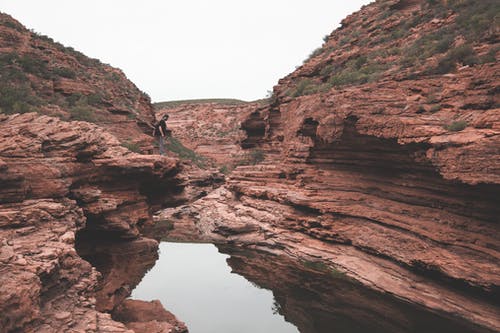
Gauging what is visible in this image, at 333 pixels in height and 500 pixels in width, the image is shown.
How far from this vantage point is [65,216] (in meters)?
8.58

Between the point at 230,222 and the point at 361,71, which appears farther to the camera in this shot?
the point at 361,71

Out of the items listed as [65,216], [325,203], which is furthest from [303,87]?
[65,216]

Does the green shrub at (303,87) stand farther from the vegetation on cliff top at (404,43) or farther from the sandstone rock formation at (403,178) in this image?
the sandstone rock formation at (403,178)

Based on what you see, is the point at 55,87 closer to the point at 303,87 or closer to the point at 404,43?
the point at 303,87

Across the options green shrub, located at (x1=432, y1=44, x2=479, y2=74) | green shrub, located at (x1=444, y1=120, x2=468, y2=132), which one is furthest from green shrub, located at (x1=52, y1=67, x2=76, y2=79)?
green shrub, located at (x1=444, y1=120, x2=468, y2=132)

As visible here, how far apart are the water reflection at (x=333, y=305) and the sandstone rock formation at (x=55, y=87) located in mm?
13498

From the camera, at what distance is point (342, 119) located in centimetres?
1427

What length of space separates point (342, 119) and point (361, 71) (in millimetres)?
8872

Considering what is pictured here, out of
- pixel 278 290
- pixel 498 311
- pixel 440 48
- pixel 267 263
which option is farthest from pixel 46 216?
pixel 440 48

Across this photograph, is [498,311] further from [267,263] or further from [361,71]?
[361,71]

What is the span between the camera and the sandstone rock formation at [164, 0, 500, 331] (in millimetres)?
10086

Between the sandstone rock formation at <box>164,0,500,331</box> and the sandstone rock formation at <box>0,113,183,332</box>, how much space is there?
6.60 m

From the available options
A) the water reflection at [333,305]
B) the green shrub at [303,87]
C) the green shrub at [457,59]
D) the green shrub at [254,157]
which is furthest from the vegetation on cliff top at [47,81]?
the green shrub at [457,59]

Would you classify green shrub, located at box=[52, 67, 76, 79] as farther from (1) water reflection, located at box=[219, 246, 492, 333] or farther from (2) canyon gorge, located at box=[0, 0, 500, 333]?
(1) water reflection, located at box=[219, 246, 492, 333]
